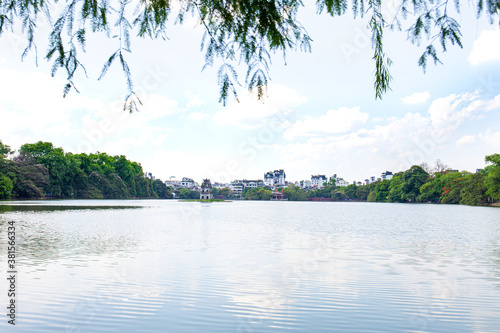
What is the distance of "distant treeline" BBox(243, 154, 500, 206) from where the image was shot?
6225 centimetres

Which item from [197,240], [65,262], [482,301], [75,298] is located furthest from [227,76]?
[197,240]

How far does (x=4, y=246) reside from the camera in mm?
13992

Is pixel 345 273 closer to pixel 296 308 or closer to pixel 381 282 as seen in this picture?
pixel 381 282

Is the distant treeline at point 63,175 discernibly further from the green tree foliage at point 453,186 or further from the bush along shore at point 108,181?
the green tree foliage at point 453,186

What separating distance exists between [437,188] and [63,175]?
74382 mm

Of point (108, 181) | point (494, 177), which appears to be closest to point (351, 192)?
point (108, 181)

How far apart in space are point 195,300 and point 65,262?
565 cm

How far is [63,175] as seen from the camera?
76.8 metres

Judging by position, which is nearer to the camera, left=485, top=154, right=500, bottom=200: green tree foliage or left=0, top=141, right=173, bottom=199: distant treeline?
left=485, top=154, right=500, bottom=200: green tree foliage

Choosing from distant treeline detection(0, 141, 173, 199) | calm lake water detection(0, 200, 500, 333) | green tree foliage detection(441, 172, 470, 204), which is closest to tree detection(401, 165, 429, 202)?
green tree foliage detection(441, 172, 470, 204)

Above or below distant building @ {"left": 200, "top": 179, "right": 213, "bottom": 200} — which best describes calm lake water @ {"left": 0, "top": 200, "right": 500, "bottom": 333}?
below

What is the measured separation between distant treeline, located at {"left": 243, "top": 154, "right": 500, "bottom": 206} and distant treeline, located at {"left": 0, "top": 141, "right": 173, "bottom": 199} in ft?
221

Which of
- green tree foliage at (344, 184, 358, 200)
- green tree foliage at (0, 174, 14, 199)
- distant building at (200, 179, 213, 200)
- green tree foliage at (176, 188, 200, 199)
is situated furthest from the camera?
green tree foliage at (176, 188, 200, 199)

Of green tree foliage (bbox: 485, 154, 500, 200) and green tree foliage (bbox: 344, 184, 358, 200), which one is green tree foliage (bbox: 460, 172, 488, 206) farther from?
green tree foliage (bbox: 344, 184, 358, 200)
